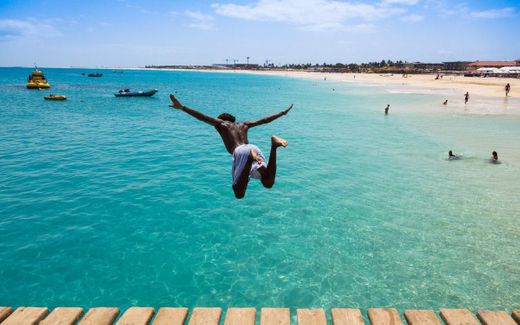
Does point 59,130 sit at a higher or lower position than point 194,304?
higher

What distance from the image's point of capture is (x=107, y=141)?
27547 millimetres

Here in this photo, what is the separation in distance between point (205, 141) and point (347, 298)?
70.1 ft

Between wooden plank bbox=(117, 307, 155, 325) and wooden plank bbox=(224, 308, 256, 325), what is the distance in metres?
1.18

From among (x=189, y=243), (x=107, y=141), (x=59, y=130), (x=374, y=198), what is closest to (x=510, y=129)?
(x=374, y=198)

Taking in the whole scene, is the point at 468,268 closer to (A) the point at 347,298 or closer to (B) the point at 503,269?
(B) the point at 503,269

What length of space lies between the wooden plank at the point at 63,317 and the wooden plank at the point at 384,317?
14.3 ft

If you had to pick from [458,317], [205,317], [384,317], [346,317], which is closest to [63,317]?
[205,317]

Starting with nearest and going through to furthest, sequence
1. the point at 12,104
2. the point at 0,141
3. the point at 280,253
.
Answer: the point at 280,253, the point at 0,141, the point at 12,104

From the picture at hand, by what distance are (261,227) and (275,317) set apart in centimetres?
844

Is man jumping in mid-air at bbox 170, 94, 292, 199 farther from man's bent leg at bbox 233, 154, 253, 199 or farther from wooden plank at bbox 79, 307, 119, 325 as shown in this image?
wooden plank at bbox 79, 307, 119, 325

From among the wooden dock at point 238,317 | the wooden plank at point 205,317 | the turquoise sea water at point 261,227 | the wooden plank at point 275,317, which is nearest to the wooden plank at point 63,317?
the wooden dock at point 238,317

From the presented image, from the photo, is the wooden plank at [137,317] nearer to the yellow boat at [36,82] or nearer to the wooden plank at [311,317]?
the wooden plank at [311,317]

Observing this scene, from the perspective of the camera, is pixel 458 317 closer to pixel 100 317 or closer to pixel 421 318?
pixel 421 318

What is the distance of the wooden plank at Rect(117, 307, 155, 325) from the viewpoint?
473cm
